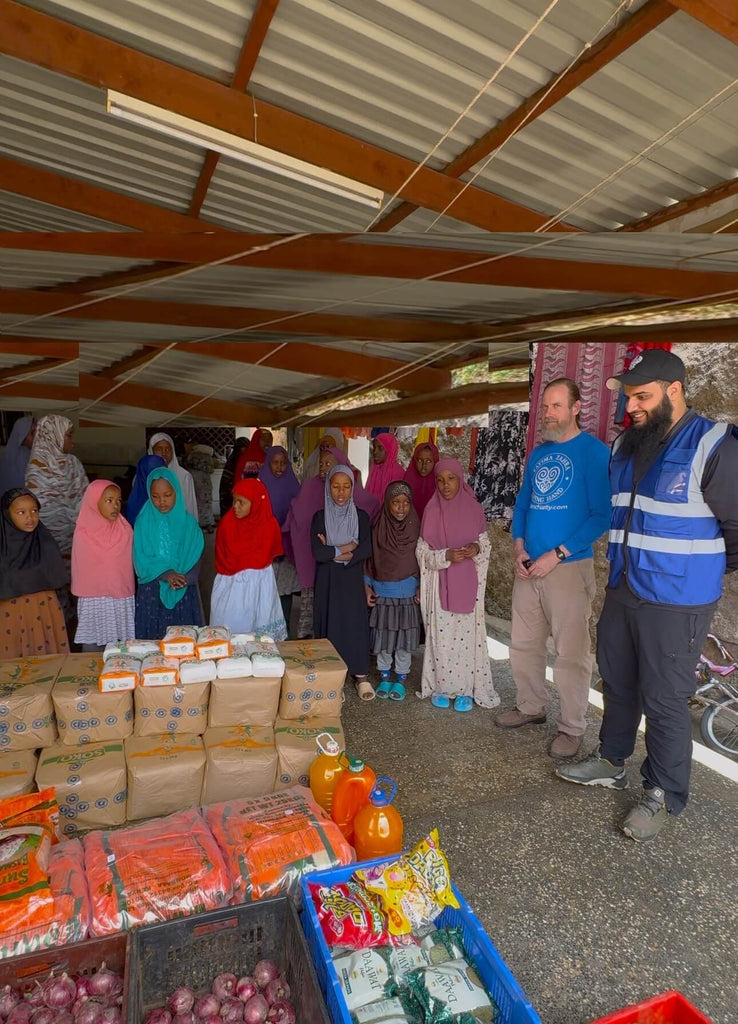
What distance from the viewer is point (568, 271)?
7.36 feet

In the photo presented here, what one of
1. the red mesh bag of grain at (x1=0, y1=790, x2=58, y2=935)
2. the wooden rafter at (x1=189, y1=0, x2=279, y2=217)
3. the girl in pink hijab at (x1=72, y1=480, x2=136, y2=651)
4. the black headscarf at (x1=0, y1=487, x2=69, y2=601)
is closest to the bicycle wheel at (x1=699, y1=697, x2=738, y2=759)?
the red mesh bag of grain at (x1=0, y1=790, x2=58, y2=935)

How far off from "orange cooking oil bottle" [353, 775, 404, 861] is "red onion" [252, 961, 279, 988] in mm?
430

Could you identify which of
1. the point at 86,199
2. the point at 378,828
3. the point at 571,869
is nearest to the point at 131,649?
the point at 378,828

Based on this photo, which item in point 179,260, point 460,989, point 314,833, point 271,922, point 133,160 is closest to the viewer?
point 460,989

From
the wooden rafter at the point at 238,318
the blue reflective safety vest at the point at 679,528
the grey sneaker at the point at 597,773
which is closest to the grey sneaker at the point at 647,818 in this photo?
the grey sneaker at the point at 597,773

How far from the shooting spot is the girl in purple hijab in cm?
409

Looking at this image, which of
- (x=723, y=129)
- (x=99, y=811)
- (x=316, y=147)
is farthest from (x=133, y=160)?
(x=99, y=811)

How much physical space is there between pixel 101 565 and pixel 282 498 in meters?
1.33

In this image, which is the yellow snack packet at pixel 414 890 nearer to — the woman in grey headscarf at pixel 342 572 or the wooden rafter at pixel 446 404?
the woman in grey headscarf at pixel 342 572

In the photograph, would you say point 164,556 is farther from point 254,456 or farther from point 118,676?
point 118,676

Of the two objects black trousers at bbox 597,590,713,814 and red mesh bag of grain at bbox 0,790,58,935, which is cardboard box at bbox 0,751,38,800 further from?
black trousers at bbox 597,590,713,814

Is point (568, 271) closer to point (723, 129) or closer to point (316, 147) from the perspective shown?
point (723, 129)

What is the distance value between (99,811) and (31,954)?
33.9 inches

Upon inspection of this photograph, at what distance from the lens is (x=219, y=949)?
1414mm
